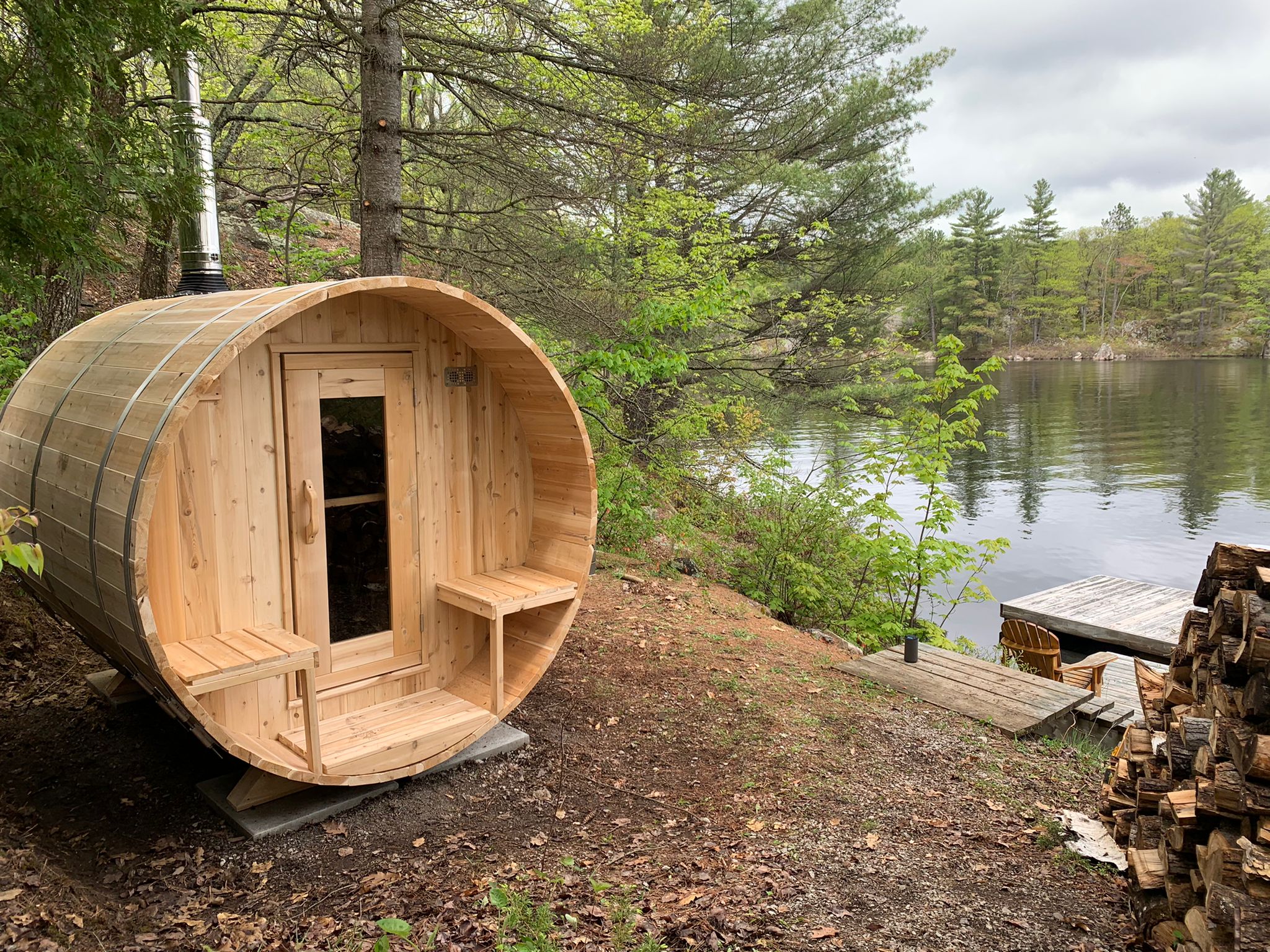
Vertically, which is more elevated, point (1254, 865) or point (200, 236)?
point (200, 236)

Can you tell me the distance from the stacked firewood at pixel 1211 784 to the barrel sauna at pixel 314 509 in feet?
9.68

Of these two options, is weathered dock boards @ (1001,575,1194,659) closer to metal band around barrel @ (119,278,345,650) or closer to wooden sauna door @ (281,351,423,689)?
wooden sauna door @ (281,351,423,689)

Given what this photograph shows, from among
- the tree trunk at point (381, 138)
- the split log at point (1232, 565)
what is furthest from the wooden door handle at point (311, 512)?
the split log at point (1232, 565)

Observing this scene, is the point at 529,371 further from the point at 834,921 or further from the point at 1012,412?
the point at 1012,412

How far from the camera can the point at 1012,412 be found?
3606 cm

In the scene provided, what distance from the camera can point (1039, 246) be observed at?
216 ft

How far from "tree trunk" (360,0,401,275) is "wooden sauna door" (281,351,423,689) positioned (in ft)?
8.45

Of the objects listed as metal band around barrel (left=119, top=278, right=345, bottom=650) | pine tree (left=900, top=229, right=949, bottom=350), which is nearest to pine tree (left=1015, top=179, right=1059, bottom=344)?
pine tree (left=900, top=229, right=949, bottom=350)

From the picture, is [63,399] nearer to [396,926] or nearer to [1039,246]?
[396,926]

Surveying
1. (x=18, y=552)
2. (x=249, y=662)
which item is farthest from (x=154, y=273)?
(x=18, y=552)

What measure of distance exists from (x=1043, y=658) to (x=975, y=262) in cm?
5592

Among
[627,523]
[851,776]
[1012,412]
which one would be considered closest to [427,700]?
A: [851,776]

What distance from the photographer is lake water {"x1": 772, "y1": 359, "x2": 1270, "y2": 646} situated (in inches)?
682

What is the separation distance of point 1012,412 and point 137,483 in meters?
37.4
